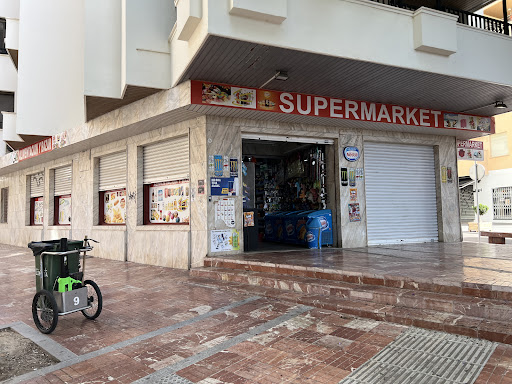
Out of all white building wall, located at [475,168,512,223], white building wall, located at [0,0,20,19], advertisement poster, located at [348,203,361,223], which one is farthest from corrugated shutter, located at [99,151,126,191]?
white building wall, located at [475,168,512,223]

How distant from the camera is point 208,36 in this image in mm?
5473

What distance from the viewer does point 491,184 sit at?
22.8 metres

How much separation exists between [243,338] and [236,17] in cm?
461

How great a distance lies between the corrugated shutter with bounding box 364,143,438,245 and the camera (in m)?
9.99

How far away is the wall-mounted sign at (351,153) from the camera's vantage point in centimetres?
952

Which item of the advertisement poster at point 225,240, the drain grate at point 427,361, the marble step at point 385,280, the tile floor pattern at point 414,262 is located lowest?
the drain grate at point 427,361

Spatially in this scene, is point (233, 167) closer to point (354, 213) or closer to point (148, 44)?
point (148, 44)

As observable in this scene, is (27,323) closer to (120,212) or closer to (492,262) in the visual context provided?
(120,212)

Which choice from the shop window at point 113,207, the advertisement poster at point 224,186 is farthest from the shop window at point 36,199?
the advertisement poster at point 224,186

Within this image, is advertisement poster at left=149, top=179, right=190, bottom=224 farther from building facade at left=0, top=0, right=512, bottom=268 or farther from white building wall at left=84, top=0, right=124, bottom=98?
white building wall at left=84, top=0, right=124, bottom=98

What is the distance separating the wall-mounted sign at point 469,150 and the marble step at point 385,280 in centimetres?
826

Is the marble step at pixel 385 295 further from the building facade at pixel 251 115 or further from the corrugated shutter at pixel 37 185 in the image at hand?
the corrugated shutter at pixel 37 185

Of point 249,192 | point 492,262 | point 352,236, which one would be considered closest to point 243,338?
point 492,262

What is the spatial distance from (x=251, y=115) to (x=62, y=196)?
9.75 metres
